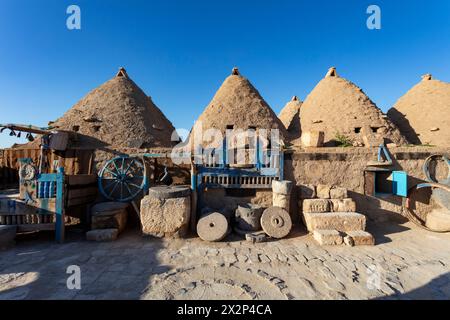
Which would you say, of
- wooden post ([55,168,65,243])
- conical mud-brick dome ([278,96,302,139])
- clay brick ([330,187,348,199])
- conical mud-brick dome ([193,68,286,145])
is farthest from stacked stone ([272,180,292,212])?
conical mud-brick dome ([278,96,302,139])

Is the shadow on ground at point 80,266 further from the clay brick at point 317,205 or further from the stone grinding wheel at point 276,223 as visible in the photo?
the clay brick at point 317,205

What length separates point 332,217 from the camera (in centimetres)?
475

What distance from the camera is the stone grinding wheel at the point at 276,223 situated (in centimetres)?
471

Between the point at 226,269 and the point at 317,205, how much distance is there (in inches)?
120

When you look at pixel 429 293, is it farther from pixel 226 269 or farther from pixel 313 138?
pixel 313 138

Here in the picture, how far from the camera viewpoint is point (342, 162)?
588 cm

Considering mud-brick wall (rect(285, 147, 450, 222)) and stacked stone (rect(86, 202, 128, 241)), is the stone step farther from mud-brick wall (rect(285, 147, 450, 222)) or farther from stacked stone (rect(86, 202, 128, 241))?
stacked stone (rect(86, 202, 128, 241))

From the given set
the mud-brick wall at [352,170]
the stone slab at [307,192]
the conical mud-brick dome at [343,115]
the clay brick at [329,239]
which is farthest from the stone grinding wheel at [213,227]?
the conical mud-brick dome at [343,115]

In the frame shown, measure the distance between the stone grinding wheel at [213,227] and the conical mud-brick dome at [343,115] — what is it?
11.1 meters

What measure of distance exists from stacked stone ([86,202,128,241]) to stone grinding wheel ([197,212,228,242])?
1.96m

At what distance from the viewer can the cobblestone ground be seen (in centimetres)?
272
